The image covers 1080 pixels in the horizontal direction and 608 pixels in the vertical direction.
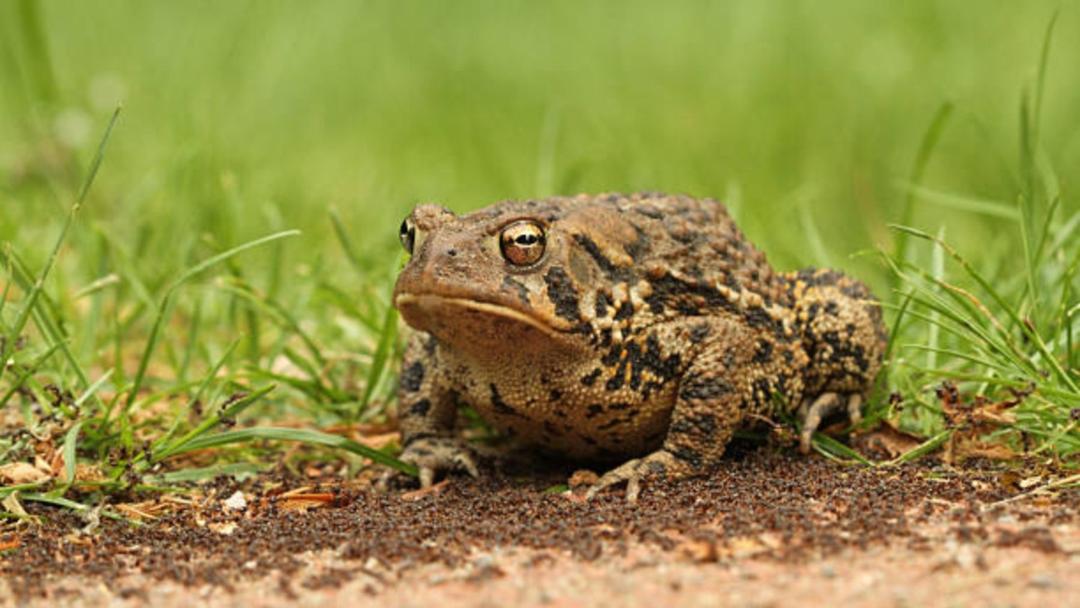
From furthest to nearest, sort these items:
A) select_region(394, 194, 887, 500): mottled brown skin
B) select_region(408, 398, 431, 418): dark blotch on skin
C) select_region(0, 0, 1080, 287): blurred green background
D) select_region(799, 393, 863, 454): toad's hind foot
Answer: select_region(0, 0, 1080, 287): blurred green background
select_region(408, 398, 431, 418): dark blotch on skin
select_region(799, 393, 863, 454): toad's hind foot
select_region(394, 194, 887, 500): mottled brown skin

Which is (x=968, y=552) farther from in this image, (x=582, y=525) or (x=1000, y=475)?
(x=582, y=525)

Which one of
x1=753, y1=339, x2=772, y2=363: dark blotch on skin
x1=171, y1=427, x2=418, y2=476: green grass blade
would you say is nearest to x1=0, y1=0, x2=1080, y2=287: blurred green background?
x1=753, y1=339, x2=772, y2=363: dark blotch on skin

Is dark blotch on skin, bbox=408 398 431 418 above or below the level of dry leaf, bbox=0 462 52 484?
above

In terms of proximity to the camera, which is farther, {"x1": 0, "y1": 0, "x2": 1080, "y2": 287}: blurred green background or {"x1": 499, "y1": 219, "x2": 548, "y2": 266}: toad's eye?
{"x1": 0, "y1": 0, "x2": 1080, "y2": 287}: blurred green background

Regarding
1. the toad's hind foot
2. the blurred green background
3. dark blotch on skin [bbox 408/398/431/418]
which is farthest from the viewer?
the blurred green background

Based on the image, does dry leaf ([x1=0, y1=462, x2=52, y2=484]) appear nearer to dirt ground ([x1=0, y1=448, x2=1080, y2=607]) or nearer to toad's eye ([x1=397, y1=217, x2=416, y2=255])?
dirt ground ([x1=0, y1=448, x2=1080, y2=607])
